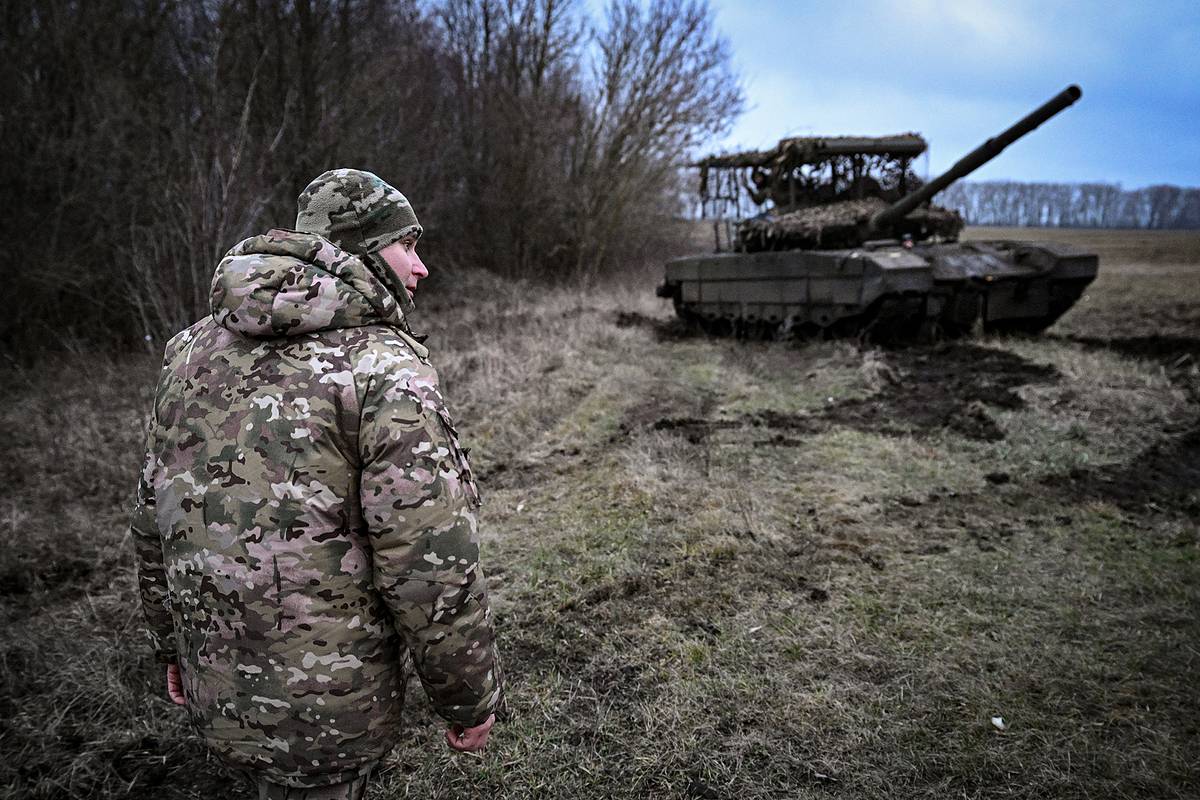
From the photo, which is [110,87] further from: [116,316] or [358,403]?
[358,403]

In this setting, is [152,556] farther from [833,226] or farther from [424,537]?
[833,226]

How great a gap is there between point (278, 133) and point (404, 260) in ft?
22.6

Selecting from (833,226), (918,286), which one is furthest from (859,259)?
(833,226)

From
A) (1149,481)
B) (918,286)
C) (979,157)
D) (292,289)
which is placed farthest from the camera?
(979,157)

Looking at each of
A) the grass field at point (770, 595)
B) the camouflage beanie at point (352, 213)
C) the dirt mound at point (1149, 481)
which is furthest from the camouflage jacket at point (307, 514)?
the dirt mound at point (1149, 481)

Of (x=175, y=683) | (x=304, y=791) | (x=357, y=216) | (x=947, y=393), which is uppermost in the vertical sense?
(x=357, y=216)

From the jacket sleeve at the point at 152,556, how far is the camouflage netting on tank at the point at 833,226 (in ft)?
29.1

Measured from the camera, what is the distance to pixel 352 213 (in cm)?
158

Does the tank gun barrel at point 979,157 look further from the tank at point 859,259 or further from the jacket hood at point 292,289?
Result: the jacket hood at point 292,289

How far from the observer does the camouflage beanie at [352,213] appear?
1579 millimetres

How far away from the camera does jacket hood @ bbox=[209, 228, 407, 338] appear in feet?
4.50

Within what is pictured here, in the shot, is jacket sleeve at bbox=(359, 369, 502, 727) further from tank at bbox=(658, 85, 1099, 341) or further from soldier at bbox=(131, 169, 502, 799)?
tank at bbox=(658, 85, 1099, 341)

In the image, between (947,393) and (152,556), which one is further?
(947,393)

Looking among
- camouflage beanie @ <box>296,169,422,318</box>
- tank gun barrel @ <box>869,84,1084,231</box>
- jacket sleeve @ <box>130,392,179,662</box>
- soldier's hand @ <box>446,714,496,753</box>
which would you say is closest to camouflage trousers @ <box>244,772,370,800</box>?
soldier's hand @ <box>446,714,496,753</box>
